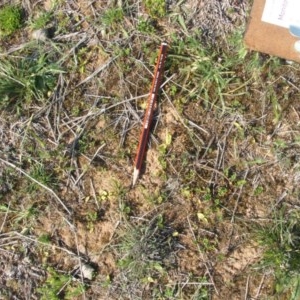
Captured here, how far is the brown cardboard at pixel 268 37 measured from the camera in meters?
3.46

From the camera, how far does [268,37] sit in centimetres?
349

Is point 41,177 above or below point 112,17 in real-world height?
below

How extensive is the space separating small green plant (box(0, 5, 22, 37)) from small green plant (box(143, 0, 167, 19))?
2.75 ft

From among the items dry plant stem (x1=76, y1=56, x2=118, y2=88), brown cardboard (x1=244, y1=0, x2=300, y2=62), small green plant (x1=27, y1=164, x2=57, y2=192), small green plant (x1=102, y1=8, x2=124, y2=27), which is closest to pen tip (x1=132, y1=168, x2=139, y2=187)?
small green plant (x1=27, y1=164, x2=57, y2=192)

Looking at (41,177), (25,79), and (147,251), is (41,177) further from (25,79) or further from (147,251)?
(147,251)

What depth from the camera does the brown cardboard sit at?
3465mm

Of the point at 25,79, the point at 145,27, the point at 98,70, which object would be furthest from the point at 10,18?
the point at 145,27

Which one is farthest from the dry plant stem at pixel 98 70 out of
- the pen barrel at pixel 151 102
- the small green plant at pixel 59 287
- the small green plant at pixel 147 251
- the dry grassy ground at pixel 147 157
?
the small green plant at pixel 59 287

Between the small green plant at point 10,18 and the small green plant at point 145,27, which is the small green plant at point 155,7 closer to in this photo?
the small green plant at point 145,27

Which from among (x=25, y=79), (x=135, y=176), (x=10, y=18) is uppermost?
(x=10, y=18)

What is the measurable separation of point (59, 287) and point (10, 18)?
5.82 ft

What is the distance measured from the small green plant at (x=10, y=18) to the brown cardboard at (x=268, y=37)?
1.48 metres

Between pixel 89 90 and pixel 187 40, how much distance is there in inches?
28.0

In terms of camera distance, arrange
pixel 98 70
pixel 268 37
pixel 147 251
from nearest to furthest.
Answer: pixel 268 37
pixel 147 251
pixel 98 70
